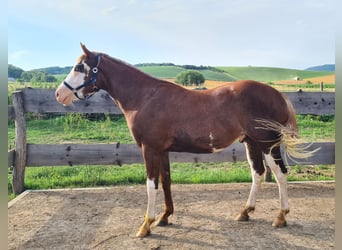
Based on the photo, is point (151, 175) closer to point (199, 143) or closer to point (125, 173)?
point (199, 143)

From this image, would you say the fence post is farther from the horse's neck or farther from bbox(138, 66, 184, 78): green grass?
bbox(138, 66, 184, 78): green grass

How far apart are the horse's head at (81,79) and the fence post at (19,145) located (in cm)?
169

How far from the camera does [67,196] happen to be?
14.5 ft

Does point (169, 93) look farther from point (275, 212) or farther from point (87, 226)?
point (275, 212)

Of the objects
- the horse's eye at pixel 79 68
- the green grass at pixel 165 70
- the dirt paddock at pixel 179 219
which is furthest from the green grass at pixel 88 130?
the green grass at pixel 165 70

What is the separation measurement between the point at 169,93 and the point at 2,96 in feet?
7.32

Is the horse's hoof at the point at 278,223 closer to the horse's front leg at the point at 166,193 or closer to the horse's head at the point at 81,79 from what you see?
the horse's front leg at the point at 166,193

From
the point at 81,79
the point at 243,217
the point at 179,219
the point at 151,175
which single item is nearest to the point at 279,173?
the point at 243,217

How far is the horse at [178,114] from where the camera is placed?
10.5 feet

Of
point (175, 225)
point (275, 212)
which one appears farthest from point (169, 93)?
point (275, 212)

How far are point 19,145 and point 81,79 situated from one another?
2.04m

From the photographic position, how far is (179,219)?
3604 millimetres

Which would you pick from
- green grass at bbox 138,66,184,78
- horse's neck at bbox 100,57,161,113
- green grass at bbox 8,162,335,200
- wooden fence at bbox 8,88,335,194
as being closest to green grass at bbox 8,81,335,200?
green grass at bbox 8,162,335,200

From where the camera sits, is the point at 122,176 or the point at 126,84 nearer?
the point at 126,84
